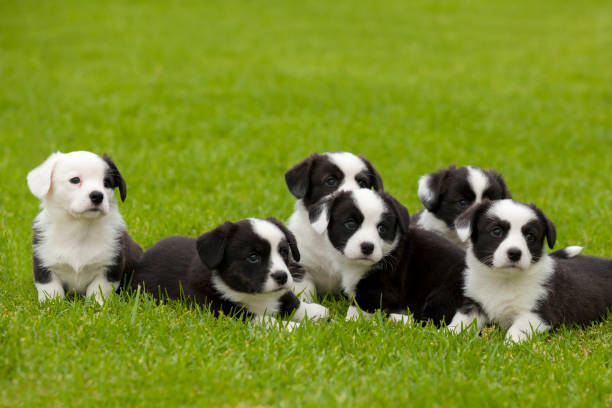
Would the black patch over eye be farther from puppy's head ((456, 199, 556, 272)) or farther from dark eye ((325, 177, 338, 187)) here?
puppy's head ((456, 199, 556, 272))

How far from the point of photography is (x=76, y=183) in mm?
5566

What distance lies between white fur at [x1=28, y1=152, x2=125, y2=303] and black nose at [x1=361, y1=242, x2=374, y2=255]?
6.25 feet

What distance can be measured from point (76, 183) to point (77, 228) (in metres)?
0.37

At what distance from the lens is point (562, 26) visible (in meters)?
23.2

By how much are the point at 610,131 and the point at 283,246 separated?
29.0 feet

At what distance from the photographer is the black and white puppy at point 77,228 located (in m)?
5.54

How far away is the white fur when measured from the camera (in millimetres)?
5547

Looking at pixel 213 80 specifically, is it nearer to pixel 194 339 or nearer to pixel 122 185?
pixel 122 185

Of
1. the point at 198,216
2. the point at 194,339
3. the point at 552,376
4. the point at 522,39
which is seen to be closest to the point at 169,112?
the point at 198,216

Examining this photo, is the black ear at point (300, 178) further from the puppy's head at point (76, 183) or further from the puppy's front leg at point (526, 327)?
the puppy's front leg at point (526, 327)

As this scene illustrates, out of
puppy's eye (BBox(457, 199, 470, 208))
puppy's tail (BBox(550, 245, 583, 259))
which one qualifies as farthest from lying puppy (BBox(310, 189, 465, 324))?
puppy's tail (BBox(550, 245, 583, 259))

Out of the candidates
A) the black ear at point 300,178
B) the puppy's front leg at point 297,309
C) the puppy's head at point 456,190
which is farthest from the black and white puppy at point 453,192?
the puppy's front leg at point 297,309

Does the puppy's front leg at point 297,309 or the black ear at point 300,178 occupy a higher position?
the black ear at point 300,178

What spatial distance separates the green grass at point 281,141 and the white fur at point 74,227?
1.09 feet
